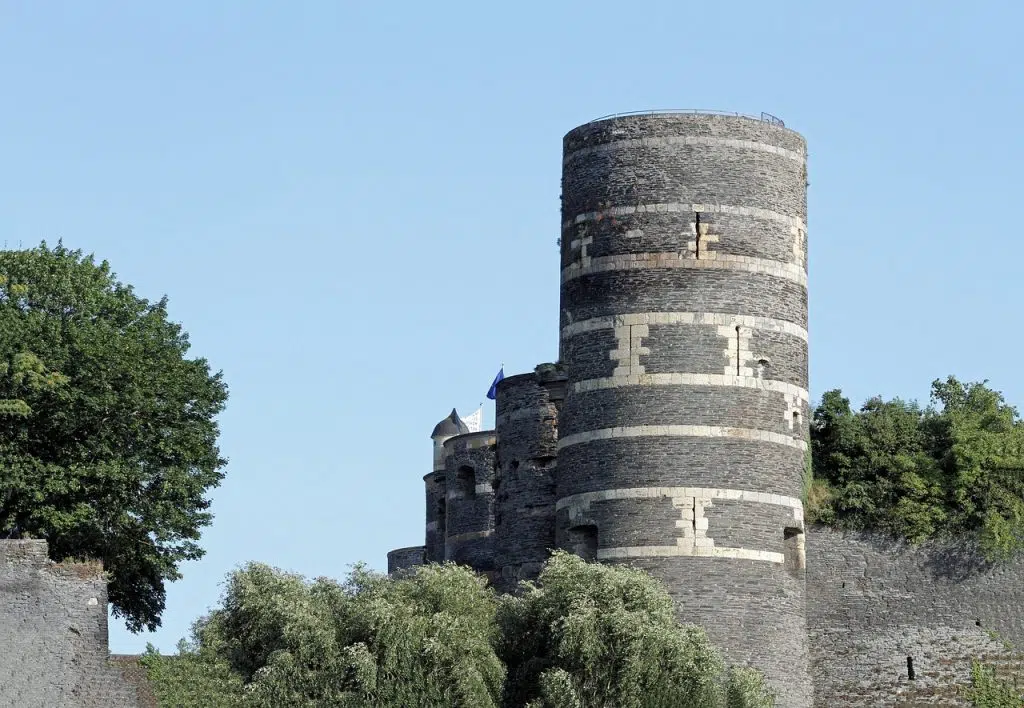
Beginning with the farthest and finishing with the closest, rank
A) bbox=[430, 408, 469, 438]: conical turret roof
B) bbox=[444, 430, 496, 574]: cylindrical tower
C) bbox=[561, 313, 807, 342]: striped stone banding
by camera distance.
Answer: bbox=[430, 408, 469, 438]: conical turret roof → bbox=[444, 430, 496, 574]: cylindrical tower → bbox=[561, 313, 807, 342]: striped stone banding

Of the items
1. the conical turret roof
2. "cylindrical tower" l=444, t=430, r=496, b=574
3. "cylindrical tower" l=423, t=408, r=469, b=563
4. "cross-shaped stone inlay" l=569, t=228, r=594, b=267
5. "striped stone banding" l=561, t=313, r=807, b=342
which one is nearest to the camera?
"striped stone banding" l=561, t=313, r=807, b=342

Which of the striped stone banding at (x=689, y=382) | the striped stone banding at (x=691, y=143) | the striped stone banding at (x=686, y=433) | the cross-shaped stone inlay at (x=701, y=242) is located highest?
the striped stone banding at (x=691, y=143)

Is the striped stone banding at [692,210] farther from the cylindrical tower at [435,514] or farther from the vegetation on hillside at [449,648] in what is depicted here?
the cylindrical tower at [435,514]

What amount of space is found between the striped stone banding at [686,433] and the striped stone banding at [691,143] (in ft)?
22.3

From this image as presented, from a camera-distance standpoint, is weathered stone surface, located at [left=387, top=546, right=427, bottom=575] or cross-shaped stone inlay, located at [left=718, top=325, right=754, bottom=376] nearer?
cross-shaped stone inlay, located at [left=718, top=325, right=754, bottom=376]

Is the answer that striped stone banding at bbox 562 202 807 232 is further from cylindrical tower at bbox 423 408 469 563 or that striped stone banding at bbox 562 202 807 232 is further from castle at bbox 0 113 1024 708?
cylindrical tower at bbox 423 408 469 563

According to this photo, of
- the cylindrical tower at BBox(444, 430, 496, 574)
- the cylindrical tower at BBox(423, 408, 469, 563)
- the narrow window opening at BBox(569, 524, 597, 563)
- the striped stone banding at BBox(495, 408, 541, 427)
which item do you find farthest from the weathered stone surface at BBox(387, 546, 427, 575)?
the narrow window opening at BBox(569, 524, 597, 563)

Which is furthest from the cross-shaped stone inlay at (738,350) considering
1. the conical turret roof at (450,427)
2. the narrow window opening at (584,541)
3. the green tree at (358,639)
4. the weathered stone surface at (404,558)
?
the conical turret roof at (450,427)

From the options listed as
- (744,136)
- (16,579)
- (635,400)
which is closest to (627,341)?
(635,400)

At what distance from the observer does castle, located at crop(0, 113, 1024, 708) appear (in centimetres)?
6344

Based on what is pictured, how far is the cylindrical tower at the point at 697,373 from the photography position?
208 feet

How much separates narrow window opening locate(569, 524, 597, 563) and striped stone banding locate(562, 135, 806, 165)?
29.8 feet

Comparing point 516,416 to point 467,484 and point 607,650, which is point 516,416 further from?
point 607,650

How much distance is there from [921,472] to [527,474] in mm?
10341
